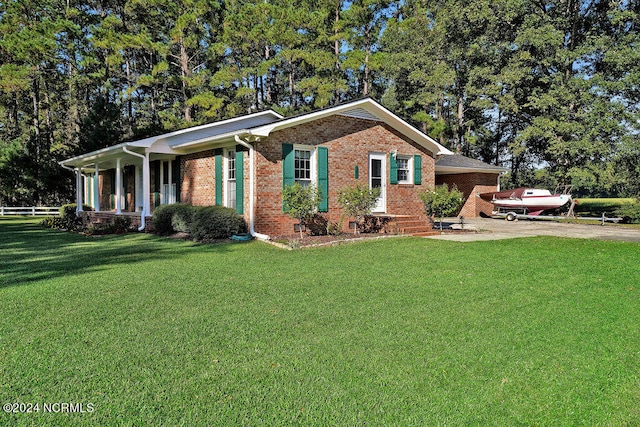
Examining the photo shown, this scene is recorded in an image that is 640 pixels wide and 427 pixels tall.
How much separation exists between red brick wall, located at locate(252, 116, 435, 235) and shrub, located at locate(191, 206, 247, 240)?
2.16ft

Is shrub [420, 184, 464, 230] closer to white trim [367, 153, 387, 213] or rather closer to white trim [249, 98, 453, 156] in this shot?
white trim [367, 153, 387, 213]

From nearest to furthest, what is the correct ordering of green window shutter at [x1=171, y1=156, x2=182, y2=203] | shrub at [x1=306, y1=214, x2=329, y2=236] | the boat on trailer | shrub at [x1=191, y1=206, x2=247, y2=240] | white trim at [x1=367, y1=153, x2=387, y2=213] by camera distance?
shrub at [x1=191, y1=206, x2=247, y2=240], shrub at [x1=306, y1=214, x2=329, y2=236], white trim at [x1=367, y1=153, x2=387, y2=213], green window shutter at [x1=171, y1=156, x2=182, y2=203], the boat on trailer

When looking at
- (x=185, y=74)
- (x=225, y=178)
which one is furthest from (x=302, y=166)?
(x=185, y=74)

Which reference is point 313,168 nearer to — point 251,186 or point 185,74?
point 251,186

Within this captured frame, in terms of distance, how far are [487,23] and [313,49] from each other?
37.1 feet

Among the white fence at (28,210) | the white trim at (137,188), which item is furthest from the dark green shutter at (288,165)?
the white fence at (28,210)

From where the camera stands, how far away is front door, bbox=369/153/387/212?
13680mm

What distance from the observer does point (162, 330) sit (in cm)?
401

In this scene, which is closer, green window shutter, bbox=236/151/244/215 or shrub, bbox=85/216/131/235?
green window shutter, bbox=236/151/244/215

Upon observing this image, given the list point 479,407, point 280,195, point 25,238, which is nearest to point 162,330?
point 479,407

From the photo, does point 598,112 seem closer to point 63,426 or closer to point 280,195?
point 280,195

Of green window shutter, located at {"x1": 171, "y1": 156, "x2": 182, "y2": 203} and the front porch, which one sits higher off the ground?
green window shutter, located at {"x1": 171, "y1": 156, "x2": 182, "y2": 203}

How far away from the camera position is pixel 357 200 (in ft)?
37.4

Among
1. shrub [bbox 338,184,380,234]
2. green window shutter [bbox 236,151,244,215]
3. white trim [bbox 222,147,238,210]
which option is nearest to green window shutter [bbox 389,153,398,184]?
shrub [bbox 338,184,380,234]
